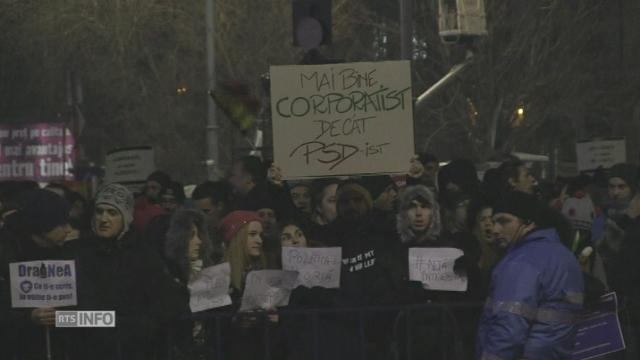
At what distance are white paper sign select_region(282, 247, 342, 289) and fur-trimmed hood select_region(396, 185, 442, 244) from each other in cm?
50

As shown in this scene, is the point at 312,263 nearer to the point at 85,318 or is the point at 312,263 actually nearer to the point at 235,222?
the point at 235,222

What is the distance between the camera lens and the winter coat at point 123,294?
30.9 feet

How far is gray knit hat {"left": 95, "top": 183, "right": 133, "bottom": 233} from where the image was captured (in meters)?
9.73

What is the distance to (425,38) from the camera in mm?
38469

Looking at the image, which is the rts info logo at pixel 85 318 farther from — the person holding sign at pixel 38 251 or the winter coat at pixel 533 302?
the winter coat at pixel 533 302

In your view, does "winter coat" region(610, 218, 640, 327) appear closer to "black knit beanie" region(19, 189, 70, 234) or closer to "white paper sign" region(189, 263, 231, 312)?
"white paper sign" region(189, 263, 231, 312)

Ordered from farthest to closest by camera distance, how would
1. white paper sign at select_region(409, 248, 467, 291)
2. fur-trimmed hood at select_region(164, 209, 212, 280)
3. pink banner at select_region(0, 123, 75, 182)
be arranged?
pink banner at select_region(0, 123, 75, 182) → fur-trimmed hood at select_region(164, 209, 212, 280) → white paper sign at select_region(409, 248, 467, 291)

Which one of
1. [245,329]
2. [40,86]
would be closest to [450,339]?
[245,329]

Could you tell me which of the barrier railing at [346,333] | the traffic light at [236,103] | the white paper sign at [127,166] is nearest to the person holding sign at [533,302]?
the barrier railing at [346,333]

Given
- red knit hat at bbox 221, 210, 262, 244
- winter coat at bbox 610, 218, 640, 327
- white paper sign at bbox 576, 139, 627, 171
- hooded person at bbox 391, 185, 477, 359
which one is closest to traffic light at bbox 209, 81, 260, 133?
white paper sign at bbox 576, 139, 627, 171

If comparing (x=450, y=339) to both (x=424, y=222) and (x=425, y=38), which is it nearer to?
(x=424, y=222)

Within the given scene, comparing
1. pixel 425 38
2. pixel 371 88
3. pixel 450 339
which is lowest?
pixel 450 339

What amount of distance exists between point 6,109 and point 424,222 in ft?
133

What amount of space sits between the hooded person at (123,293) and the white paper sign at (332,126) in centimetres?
349
